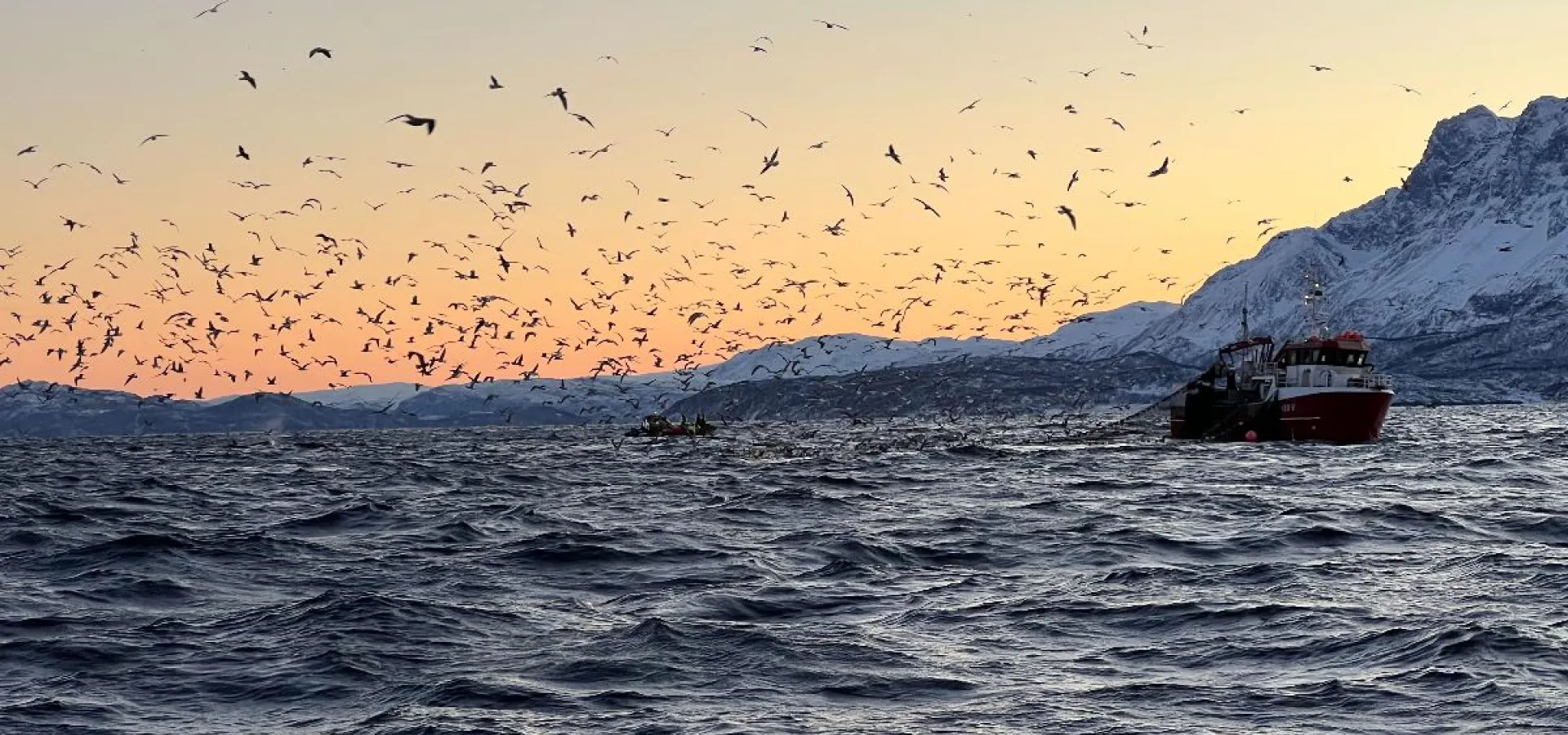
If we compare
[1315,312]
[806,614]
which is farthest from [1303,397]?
[806,614]

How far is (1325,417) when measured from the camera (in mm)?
120000

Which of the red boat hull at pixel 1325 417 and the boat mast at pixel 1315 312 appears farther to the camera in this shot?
the boat mast at pixel 1315 312

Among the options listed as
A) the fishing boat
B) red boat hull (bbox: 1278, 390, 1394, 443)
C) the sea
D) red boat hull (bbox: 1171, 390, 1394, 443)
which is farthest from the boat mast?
the sea

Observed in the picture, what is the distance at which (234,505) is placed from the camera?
67.4 metres

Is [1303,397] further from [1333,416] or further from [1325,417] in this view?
[1333,416]

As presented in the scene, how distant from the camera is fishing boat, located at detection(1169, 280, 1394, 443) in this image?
12038 centimetres

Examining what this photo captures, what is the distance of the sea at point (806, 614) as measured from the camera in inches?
879

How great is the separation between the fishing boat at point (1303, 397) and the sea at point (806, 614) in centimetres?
5658

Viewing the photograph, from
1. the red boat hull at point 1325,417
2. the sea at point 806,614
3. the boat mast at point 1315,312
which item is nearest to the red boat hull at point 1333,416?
the red boat hull at point 1325,417

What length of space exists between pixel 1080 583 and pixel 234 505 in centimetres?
4380

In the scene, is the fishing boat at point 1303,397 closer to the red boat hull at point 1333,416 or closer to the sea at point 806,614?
the red boat hull at point 1333,416

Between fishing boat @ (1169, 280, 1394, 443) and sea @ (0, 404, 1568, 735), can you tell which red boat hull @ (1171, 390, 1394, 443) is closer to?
fishing boat @ (1169, 280, 1394, 443)

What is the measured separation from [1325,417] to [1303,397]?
2223 mm

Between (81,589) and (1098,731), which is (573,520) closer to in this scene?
(81,589)
